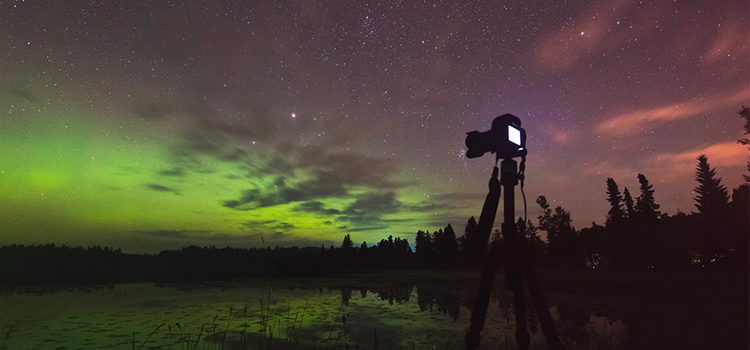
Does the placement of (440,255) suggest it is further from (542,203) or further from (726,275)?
(726,275)

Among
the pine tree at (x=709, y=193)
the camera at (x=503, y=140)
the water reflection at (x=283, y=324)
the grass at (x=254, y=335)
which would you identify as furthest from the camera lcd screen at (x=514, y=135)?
the pine tree at (x=709, y=193)

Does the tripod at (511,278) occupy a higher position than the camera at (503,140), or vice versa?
the camera at (503,140)

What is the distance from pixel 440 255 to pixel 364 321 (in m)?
83.4

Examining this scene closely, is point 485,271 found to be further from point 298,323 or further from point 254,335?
point 298,323

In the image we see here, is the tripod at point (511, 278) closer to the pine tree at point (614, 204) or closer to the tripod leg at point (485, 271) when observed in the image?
the tripod leg at point (485, 271)

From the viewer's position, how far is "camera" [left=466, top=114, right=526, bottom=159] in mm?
3425

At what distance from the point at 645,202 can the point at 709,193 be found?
55.4 ft

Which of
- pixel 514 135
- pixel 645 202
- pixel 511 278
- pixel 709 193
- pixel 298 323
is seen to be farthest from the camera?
pixel 645 202

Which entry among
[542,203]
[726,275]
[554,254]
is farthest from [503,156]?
[542,203]

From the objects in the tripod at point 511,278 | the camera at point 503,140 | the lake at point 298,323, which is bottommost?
the lake at point 298,323

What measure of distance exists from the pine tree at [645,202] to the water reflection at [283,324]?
164ft

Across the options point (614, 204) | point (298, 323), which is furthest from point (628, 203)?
point (298, 323)

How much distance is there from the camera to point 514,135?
11.6 feet

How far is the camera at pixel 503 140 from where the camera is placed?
3.43 meters
